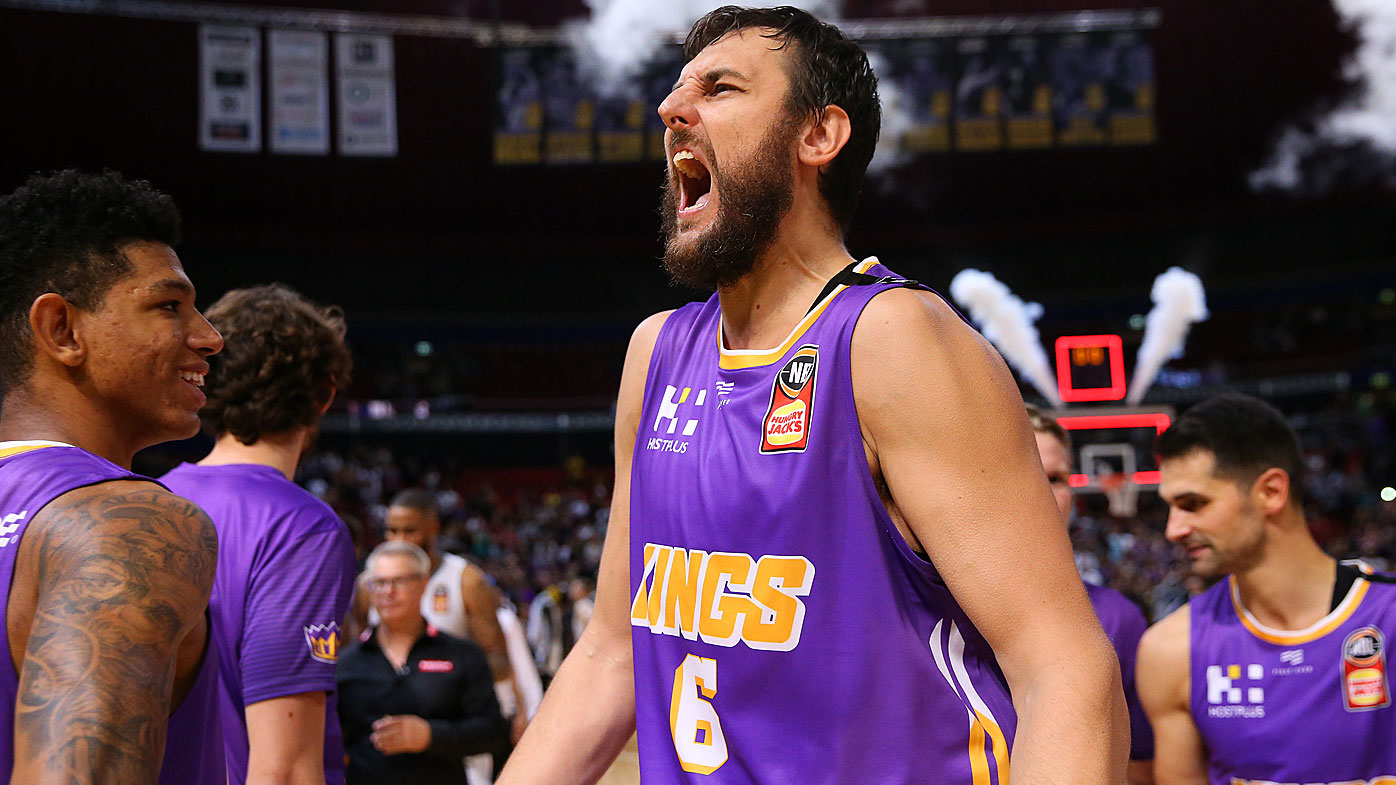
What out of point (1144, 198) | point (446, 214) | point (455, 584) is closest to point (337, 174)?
point (446, 214)

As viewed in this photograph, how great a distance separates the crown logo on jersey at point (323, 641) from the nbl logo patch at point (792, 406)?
54.2 inches

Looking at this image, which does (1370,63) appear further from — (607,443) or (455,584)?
(455,584)

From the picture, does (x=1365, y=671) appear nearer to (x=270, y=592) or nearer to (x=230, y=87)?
(x=270, y=592)

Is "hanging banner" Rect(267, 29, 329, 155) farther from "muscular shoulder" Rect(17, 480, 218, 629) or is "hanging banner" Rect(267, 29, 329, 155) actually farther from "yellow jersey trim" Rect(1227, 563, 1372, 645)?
"muscular shoulder" Rect(17, 480, 218, 629)

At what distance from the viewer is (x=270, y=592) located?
8.82 ft

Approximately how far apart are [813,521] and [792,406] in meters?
0.19

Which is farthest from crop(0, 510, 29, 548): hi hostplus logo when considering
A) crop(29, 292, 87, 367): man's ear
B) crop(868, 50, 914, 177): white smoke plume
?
crop(868, 50, 914, 177): white smoke plume

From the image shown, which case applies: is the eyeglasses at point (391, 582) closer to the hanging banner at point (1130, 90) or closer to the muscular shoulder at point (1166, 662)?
the muscular shoulder at point (1166, 662)

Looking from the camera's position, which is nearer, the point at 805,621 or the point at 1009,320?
the point at 805,621

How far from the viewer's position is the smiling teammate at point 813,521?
5.37 ft

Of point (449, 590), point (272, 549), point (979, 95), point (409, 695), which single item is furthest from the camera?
point (979, 95)

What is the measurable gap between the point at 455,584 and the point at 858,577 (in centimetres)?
497

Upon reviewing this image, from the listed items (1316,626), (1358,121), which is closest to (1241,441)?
(1316,626)

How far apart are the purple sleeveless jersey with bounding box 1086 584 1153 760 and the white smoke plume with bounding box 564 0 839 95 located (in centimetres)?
1347
